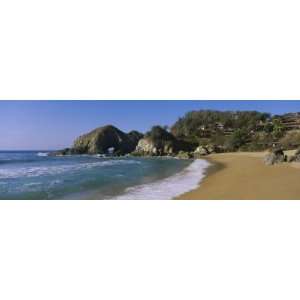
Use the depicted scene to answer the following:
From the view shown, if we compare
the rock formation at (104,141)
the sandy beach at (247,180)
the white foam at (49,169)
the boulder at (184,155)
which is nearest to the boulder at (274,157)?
the sandy beach at (247,180)

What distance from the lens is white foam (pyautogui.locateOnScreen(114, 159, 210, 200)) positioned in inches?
157

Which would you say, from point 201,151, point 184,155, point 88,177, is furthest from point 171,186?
point 88,177

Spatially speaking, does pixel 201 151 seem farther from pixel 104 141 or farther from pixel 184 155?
pixel 104 141

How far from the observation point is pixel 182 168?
Result: 19.6ft

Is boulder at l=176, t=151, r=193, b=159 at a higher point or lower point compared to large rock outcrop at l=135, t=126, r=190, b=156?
lower

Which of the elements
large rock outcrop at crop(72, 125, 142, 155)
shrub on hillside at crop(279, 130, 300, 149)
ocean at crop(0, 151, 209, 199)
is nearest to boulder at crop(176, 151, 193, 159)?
ocean at crop(0, 151, 209, 199)

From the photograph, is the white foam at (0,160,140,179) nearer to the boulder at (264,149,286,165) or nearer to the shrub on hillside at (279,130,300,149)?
the boulder at (264,149,286,165)

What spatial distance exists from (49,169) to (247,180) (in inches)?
134

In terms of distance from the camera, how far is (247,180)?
4242mm

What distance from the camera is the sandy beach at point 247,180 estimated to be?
3.88 m

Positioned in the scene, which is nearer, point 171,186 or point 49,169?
point 171,186

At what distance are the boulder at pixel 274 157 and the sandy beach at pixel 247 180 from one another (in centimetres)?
9
